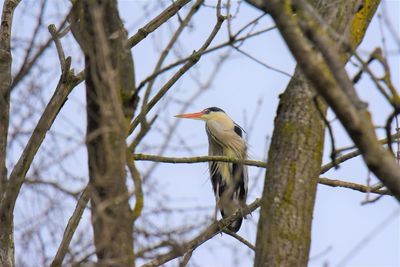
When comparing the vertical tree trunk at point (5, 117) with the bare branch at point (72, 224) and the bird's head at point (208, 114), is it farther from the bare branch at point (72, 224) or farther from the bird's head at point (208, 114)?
the bird's head at point (208, 114)

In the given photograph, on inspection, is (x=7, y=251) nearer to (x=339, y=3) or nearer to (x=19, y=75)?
(x=19, y=75)

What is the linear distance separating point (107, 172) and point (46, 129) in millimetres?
1832

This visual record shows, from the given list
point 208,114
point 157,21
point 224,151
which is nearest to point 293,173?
point 157,21

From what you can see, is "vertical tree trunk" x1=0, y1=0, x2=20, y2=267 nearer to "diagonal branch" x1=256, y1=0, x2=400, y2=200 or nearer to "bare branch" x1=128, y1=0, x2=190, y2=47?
"bare branch" x1=128, y1=0, x2=190, y2=47

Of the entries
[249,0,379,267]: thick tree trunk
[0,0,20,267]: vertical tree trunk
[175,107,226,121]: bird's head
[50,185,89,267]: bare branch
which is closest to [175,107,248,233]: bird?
[175,107,226,121]: bird's head

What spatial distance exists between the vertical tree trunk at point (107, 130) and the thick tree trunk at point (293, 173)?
513mm

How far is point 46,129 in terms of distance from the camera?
4.30m

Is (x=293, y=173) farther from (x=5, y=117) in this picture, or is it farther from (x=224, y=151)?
(x=224, y=151)

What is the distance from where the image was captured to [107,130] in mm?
2467

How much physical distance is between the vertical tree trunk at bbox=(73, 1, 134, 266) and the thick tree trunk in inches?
20.2

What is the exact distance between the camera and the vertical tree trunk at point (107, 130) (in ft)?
8.01

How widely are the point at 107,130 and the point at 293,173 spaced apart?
72 cm

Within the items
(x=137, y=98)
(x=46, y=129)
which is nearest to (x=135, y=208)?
(x=137, y=98)

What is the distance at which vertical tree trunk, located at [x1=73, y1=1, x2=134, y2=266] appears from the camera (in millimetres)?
2441
